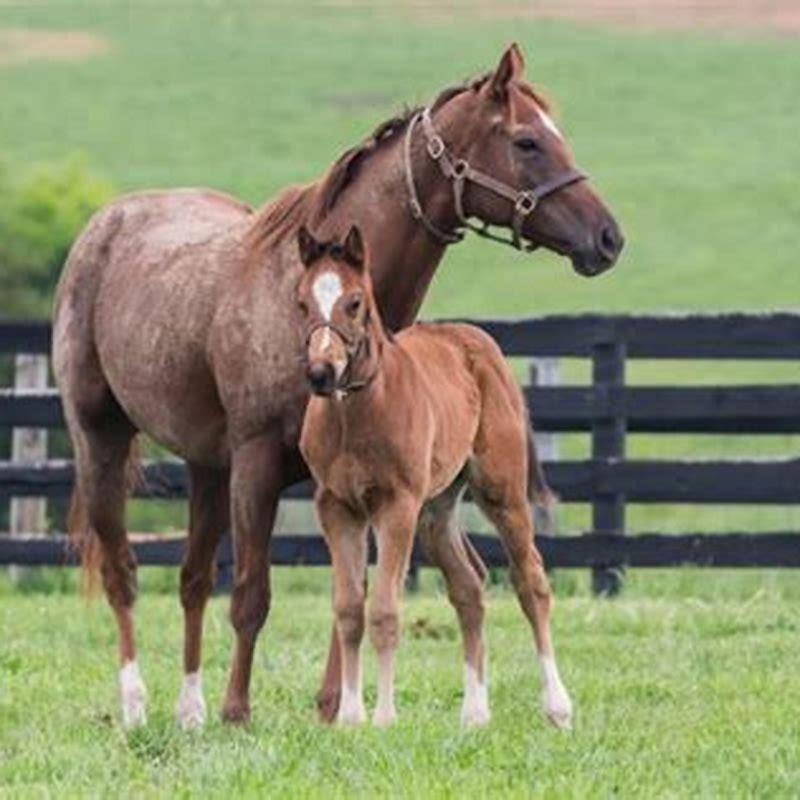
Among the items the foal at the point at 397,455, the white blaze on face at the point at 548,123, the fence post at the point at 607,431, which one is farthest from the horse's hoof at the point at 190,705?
the fence post at the point at 607,431

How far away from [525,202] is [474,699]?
1630mm

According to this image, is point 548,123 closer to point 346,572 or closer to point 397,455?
point 397,455

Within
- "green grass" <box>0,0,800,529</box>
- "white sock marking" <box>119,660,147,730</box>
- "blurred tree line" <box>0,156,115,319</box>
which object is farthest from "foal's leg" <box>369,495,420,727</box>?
"green grass" <box>0,0,800,529</box>

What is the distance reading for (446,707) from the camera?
10172 mm

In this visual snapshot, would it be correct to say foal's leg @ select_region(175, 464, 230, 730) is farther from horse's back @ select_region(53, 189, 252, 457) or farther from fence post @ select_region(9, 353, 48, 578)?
fence post @ select_region(9, 353, 48, 578)

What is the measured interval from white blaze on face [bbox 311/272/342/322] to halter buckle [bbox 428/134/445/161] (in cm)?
115

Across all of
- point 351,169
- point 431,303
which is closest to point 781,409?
point 351,169

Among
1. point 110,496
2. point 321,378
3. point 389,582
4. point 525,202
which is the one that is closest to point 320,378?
point 321,378

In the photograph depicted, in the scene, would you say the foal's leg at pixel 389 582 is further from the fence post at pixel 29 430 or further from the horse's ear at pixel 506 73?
the fence post at pixel 29 430

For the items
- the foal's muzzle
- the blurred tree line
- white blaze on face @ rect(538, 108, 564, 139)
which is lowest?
the blurred tree line

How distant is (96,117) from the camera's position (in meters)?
52.7

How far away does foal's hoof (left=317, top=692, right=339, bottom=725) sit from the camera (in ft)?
31.9

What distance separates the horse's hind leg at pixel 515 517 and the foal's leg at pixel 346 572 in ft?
2.04

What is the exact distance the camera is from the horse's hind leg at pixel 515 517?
32.1ft
